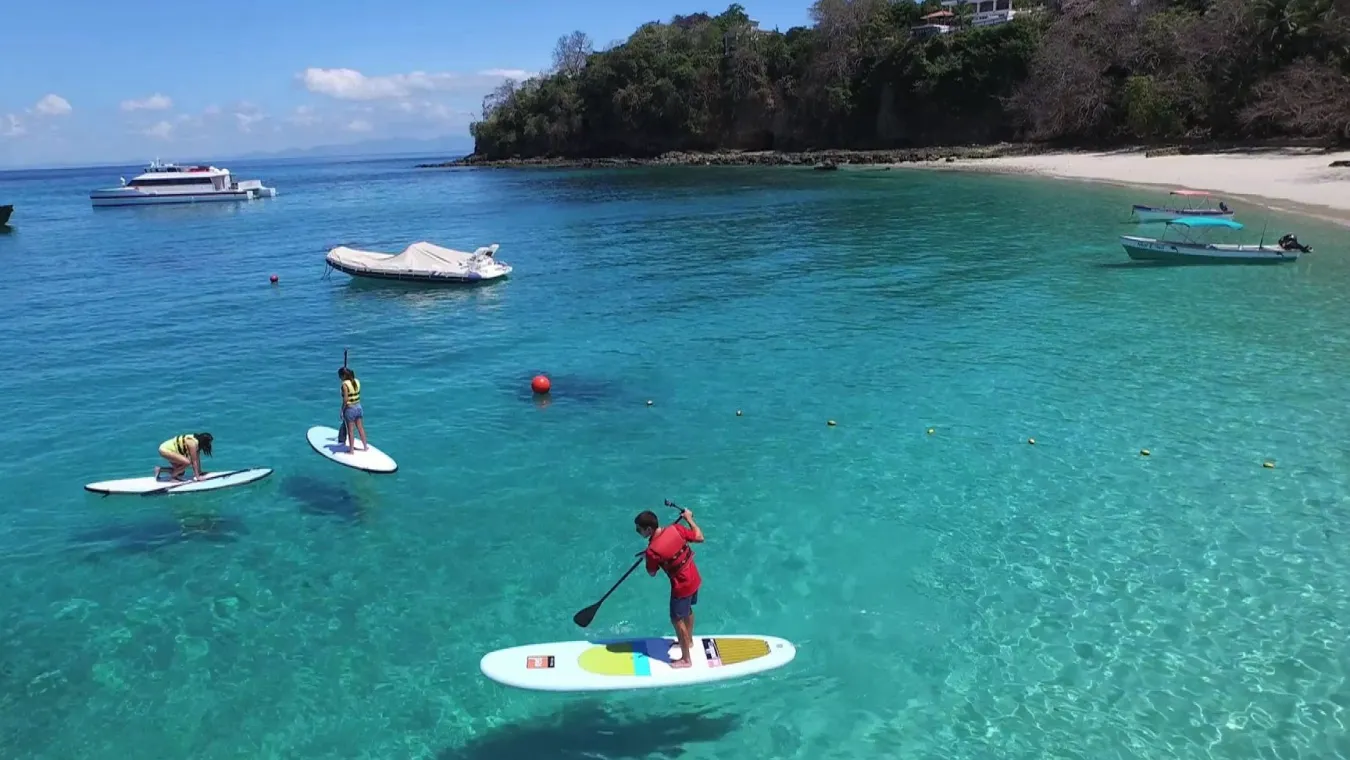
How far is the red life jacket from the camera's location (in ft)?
32.5

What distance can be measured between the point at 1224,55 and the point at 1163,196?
25.9 m

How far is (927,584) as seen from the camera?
43.7 ft

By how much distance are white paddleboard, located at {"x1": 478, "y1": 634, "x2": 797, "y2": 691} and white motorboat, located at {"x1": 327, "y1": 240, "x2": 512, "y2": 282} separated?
30.5m

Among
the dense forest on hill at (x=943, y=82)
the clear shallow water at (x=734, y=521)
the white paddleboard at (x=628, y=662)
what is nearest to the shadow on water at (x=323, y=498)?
the clear shallow water at (x=734, y=521)

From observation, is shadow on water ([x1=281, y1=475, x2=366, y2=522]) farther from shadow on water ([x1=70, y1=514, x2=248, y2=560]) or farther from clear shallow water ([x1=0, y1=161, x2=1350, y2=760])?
shadow on water ([x1=70, y1=514, x2=248, y2=560])

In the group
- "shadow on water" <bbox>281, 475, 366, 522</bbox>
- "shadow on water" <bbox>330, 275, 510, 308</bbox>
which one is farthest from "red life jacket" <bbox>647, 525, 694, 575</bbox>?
"shadow on water" <bbox>330, 275, 510, 308</bbox>

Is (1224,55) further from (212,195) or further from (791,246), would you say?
(212,195)

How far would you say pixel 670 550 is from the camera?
9930 mm

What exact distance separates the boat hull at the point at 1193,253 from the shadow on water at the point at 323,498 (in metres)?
33.3

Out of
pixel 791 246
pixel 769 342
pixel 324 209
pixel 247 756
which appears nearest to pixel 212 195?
pixel 324 209

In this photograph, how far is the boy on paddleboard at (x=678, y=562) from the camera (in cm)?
989

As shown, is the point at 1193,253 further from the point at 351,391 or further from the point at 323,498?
the point at 323,498

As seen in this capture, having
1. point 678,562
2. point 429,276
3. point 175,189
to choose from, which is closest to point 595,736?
point 678,562

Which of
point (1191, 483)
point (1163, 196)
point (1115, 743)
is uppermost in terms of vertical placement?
point (1163, 196)
